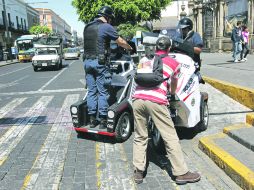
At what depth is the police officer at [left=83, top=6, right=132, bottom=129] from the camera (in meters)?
5.42

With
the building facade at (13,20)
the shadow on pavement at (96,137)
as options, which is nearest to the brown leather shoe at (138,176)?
the shadow on pavement at (96,137)

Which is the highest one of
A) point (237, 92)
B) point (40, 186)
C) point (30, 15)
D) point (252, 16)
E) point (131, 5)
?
point (30, 15)

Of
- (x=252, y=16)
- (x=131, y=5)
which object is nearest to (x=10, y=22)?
(x=131, y=5)

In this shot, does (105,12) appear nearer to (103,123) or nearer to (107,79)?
(107,79)

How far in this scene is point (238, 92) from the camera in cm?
745

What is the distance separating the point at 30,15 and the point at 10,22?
24.1 m

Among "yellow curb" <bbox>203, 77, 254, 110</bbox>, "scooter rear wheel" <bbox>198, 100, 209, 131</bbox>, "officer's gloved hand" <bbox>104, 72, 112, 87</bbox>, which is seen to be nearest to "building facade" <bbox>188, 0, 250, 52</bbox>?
"yellow curb" <bbox>203, 77, 254, 110</bbox>

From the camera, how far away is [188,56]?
524cm

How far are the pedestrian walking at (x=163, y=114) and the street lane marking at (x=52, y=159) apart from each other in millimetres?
1073

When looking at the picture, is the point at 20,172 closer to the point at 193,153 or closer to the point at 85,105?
the point at 85,105

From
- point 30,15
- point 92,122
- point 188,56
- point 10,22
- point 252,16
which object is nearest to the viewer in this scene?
point 188,56

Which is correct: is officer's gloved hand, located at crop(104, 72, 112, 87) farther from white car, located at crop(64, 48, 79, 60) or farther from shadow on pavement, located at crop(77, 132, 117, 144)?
white car, located at crop(64, 48, 79, 60)

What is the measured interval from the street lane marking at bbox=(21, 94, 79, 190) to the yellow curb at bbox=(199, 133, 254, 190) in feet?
6.60

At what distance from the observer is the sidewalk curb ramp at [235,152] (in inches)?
148
